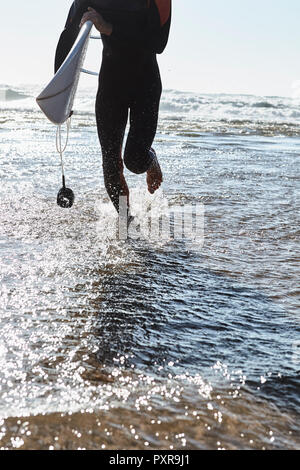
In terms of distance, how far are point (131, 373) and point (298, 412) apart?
1.79ft

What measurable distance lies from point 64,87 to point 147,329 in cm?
182

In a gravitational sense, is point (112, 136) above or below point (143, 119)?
below

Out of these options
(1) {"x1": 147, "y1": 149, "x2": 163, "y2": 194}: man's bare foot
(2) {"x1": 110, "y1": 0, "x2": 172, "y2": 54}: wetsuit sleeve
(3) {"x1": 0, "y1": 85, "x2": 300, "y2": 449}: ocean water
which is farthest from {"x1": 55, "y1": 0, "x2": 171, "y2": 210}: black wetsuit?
(3) {"x1": 0, "y1": 85, "x2": 300, "y2": 449}: ocean water

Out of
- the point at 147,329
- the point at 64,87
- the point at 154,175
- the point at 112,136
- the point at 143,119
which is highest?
the point at 64,87

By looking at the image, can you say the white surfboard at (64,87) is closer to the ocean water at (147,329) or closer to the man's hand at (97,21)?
the man's hand at (97,21)

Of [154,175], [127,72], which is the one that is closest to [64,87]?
[127,72]

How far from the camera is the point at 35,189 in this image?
4.96 m

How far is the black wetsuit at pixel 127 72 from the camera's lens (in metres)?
3.47

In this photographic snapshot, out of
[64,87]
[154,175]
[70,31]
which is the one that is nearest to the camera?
[64,87]

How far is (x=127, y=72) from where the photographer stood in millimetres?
3541

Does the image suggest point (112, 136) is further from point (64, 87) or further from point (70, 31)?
point (70, 31)

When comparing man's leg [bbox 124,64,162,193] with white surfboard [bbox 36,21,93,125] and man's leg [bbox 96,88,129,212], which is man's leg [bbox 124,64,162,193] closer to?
man's leg [bbox 96,88,129,212]

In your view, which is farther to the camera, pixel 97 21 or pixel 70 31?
pixel 70 31

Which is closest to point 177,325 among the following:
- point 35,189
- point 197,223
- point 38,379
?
point 38,379
